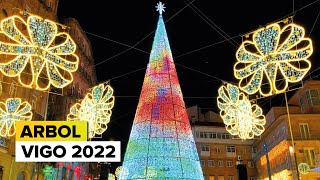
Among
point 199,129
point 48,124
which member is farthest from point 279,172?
point 48,124

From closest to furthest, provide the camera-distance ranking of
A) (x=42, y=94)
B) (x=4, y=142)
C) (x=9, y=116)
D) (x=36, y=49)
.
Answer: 1. (x=36, y=49)
2. (x=9, y=116)
3. (x=4, y=142)
4. (x=42, y=94)

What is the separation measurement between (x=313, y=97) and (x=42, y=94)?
27.0 m

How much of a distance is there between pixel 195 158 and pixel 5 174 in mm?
13117

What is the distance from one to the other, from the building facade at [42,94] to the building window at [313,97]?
2446 cm

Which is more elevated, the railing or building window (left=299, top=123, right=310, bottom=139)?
building window (left=299, top=123, right=310, bottom=139)

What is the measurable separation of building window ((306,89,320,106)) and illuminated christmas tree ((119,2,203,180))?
800 inches

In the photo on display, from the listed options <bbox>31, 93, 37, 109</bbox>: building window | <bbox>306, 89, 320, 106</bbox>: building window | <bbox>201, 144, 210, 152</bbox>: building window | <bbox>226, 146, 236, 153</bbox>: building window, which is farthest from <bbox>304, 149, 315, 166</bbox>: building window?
<bbox>31, 93, 37, 109</bbox>: building window

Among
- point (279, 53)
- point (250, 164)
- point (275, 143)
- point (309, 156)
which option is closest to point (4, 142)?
point (279, 53)

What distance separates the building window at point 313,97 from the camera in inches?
1362

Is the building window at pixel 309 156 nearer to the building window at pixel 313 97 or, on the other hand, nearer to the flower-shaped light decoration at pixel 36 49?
the building window at pixel 313 97

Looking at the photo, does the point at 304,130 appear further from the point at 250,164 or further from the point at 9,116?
the point at 9,116

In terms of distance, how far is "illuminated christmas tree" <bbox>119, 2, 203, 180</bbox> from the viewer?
18031 mm

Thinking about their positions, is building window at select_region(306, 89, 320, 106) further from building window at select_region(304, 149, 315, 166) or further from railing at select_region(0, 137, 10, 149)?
railing at select_region(0, 137, 10, 149)

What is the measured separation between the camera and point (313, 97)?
34.8 meters
